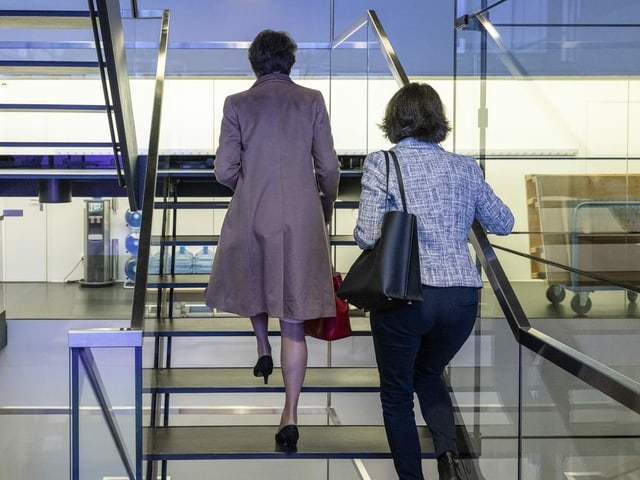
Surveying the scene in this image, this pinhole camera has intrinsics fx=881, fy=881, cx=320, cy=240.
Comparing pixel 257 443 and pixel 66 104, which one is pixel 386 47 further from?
pixel 257 443

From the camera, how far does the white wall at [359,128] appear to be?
8.66 ft

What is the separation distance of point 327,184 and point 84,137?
19.7 ft

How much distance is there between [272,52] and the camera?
3322 millimetres

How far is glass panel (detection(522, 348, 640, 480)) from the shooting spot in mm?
1944

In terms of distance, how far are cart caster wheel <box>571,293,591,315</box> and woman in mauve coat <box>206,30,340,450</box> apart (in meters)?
1.03

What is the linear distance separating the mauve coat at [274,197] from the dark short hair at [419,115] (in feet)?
1.55

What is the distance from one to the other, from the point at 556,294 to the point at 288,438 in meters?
1.19

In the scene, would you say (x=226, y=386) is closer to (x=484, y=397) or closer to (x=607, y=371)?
(x=484, y=397)

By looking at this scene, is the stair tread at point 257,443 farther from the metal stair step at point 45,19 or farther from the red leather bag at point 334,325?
the metal stair step at point 45,19

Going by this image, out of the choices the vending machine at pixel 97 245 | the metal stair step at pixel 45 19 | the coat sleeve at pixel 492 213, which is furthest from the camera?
the vending machine at pixel 97 245

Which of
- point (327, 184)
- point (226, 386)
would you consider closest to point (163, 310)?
point (226, 386)

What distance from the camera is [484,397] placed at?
3248 millimetres

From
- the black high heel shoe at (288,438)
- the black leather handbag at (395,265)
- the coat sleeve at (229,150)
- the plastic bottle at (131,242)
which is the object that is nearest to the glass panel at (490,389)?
the black leather handbag at (395,265)

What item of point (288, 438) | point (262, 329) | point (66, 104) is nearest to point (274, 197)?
point (262, 329)
